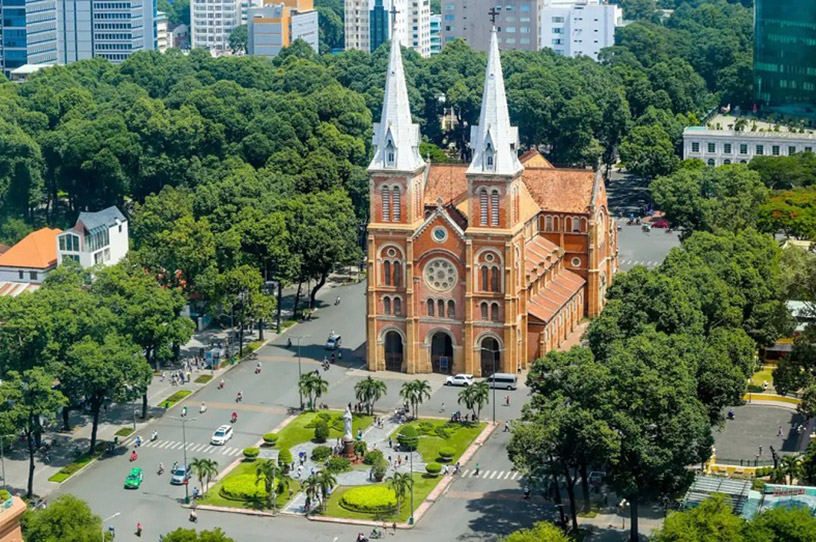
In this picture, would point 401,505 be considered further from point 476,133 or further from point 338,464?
point 476,133

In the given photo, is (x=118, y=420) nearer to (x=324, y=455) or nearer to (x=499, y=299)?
(x=324, y=455)

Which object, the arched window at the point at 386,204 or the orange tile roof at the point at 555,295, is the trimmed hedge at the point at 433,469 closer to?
the orange tile roof at the point at 555,295

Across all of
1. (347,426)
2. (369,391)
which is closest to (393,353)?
(369,391)

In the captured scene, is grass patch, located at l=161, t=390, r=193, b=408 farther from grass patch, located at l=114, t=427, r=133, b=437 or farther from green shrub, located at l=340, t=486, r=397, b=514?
green shrub, located at l=340, t=486, r=397, b=514

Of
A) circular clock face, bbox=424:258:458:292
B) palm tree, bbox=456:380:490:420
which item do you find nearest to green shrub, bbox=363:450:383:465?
palm tree, bbox=456:380:490:420

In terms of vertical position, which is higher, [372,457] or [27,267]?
[27,267]

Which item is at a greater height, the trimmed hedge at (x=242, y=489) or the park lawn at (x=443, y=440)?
the park lawn at (x=443, y=440)

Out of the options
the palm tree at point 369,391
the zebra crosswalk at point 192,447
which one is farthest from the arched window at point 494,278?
the zebra crosswalk at point 192,447

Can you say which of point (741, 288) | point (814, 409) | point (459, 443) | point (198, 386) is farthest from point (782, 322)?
point (198, 386)
